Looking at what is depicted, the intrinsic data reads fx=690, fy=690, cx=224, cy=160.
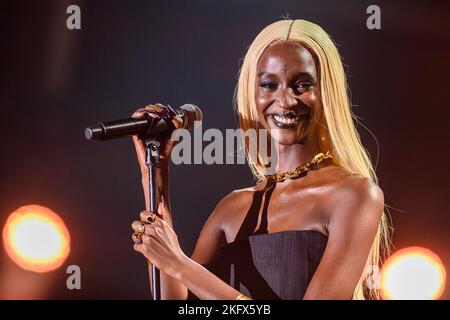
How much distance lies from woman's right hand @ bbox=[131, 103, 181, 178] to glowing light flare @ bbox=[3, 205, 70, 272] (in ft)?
1.85

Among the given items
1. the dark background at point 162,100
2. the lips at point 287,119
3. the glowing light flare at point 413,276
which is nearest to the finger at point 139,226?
the dark background at point 162,100

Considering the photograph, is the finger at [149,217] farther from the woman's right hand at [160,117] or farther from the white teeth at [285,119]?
the white teeth at [285,119]

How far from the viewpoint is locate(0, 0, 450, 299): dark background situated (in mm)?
2184

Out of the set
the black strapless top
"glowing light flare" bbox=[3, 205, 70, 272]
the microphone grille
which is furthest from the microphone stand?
"glowing light flare" bbox=[3, 205, 70, 272]

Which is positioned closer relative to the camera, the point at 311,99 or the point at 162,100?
the point at 311,99

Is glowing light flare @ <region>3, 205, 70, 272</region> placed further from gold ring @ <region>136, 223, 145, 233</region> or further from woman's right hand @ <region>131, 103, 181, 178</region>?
gold ring @ <region>136, 223, 145, 233</region>

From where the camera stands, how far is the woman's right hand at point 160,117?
64.1 inches

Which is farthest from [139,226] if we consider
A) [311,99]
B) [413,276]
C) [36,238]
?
[413,276]

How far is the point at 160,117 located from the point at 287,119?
1.61 ft

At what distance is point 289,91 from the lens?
1.98 metres

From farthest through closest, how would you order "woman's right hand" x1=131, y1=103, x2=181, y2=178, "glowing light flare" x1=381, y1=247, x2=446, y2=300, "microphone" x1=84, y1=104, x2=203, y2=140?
"glowing light flare" x1=381, y1=247, x2=446, y2=300
"woman's right hand" x1=131, y1=103, x2=181, y2=178
"microphone" x1=84, y1=104, x2=203, y2=140

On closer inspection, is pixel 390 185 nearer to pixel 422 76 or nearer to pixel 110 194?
pixel 422 76

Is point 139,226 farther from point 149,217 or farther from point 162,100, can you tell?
point 162,100

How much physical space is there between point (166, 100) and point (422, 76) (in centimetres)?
83
